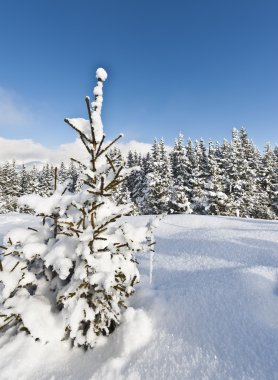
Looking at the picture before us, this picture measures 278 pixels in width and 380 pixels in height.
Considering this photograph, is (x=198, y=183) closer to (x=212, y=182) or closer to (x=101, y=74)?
(x=212, y=182)

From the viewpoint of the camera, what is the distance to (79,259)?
3.45 metres

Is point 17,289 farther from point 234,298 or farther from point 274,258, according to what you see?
point 274,258

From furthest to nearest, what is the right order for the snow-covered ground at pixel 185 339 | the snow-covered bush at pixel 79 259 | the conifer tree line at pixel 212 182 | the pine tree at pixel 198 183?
the pine tree at pixel 198 183 < the conifer tree line at pixel 212 182 < the snow-covered bush at pixel 79 259 < the snow-covered ground at pixel 185 339

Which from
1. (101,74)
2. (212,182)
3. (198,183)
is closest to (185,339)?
(101,74)

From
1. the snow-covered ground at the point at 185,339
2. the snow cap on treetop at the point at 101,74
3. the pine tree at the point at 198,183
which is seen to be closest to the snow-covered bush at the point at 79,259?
the snow cap on treetop at the point at 101,74

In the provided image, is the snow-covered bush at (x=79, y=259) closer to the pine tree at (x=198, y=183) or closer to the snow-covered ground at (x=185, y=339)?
the snow-covered ground at (x=185, y=339)

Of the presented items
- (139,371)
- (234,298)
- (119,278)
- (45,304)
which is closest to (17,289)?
(45,304)

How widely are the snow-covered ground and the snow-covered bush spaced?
235 mm

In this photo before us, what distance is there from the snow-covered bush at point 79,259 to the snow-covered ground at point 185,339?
0.77 ft

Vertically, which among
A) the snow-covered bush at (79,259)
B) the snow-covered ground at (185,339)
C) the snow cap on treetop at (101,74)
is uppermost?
the snow cap on treetop at (101,74)

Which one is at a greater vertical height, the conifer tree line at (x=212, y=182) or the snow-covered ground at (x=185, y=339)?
the conifer tree line at (x=212, y=182)

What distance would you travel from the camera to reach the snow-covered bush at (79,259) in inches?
129

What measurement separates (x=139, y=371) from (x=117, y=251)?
4.31 feet

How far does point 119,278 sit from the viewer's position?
147 inches
